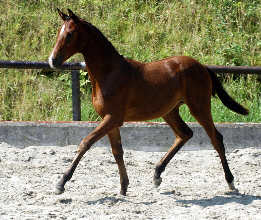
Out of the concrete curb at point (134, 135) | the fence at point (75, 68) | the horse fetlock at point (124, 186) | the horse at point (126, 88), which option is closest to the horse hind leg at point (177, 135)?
the horse at point (126, 88)

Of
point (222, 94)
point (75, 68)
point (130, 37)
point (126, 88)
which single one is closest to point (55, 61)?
point (126, 88)

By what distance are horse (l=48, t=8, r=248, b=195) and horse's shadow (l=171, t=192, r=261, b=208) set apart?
224 mm

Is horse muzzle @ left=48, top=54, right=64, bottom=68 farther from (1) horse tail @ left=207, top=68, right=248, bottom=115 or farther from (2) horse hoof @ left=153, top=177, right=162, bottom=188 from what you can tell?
(1) horse tail @ left=207, top=68, right=248, bottom=115

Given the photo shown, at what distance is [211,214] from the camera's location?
4.96 metres

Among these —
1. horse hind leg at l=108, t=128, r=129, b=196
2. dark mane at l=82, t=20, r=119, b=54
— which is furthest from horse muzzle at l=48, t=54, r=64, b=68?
horse hind leg at l=108, t=128, r=129, b=196

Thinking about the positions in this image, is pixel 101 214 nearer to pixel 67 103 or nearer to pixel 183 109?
pixel 183 109

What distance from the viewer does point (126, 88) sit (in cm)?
548

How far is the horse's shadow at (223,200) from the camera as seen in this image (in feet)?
17.7

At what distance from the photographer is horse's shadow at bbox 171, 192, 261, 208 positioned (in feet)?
17.7

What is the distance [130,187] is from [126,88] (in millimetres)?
1134

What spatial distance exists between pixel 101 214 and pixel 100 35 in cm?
159

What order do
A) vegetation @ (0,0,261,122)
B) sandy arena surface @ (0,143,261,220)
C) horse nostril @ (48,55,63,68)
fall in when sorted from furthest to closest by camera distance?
vegetation @ (0,0,261,122) → horse nostril @ (48,55,63,68) → sandy arena surface @ (0,143,261,220)

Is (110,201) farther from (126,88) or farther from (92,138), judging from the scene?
(126,88)

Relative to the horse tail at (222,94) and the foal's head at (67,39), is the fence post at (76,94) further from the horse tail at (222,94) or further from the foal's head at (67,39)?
the foal's head at (67,39)
